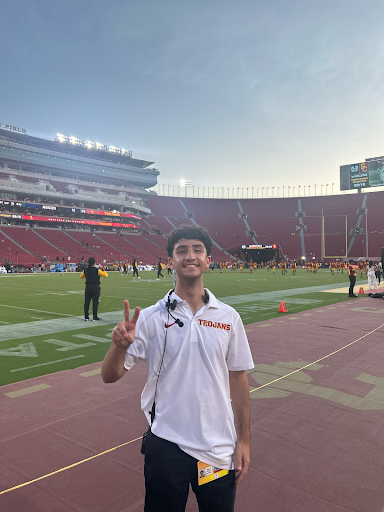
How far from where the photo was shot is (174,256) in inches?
85.1

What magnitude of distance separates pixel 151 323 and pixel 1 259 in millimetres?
50630

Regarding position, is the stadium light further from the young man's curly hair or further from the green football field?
the young man's curly hair

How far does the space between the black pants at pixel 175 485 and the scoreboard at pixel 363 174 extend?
2732 inches

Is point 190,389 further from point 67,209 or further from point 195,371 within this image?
point 67,209

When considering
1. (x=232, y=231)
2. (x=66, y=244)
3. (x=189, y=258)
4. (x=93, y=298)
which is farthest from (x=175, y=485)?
(x=232, y=231)

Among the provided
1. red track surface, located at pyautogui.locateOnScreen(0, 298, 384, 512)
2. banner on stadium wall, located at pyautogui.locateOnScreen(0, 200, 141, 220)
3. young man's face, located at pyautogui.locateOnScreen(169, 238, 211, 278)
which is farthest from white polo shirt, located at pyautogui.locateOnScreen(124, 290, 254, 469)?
banner on stadium wall, located at pyautogui.locateOnScreen(0, 200, 141, 220)

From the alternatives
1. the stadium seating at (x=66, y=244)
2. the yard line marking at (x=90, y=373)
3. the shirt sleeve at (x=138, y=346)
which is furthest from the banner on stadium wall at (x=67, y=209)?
the shirt sleeve at (x=138, y=346)

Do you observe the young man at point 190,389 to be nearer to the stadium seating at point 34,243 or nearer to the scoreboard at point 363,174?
the stadium seating at point 34,243

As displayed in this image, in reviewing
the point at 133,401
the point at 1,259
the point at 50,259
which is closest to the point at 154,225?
the point at 50,259

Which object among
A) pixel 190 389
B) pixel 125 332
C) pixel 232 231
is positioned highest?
pixel 232 231

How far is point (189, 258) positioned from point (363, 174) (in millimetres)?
69664

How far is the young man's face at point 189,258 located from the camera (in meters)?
2.06

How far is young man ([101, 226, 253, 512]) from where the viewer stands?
5.88 feet

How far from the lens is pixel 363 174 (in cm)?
6334
